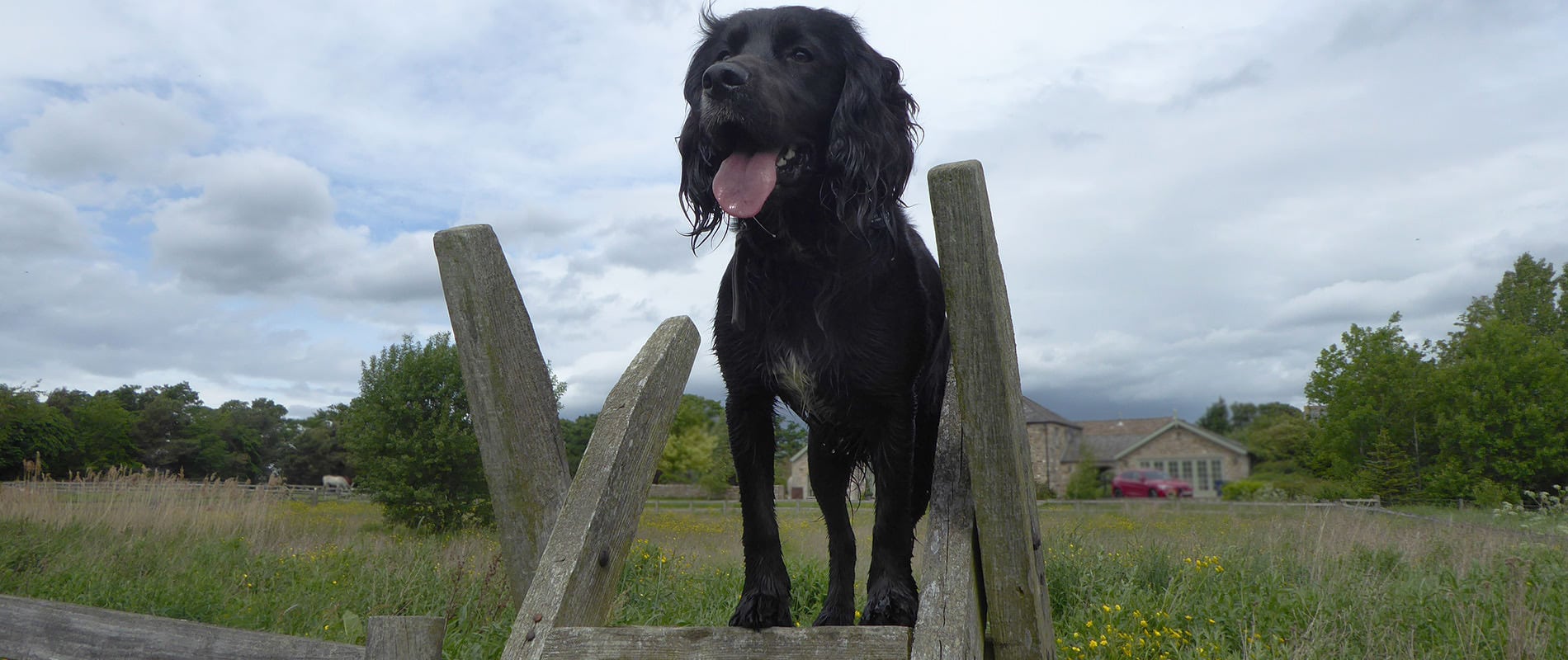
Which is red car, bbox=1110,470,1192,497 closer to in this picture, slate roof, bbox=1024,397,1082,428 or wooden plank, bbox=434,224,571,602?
slate roof, bbox=1024,397,1082,428

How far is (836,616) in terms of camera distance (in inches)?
71.4

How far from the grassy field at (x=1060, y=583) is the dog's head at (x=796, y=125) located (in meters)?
1.98

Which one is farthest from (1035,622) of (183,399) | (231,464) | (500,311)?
(183,399)

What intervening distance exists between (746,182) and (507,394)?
2.60 ft

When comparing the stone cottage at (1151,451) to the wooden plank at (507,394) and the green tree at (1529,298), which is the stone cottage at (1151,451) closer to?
the green tree at (1529,298)

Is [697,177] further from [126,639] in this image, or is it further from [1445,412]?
[1445,412]

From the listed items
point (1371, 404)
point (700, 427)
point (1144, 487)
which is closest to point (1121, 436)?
point (1144, 487)

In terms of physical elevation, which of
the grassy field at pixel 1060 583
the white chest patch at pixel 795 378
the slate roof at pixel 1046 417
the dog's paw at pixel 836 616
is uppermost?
the slate roof at pixel 1046 417

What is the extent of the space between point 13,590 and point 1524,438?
1747 inches

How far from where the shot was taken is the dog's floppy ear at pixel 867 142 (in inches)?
61.2

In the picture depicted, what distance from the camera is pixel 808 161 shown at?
1.58m

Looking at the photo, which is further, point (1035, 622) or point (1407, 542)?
point (1407, 542)

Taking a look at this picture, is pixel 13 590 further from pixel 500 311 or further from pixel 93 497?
pixel 500 311

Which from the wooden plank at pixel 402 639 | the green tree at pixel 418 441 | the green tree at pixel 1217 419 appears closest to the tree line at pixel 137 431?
the green tree at pixel 418 441
